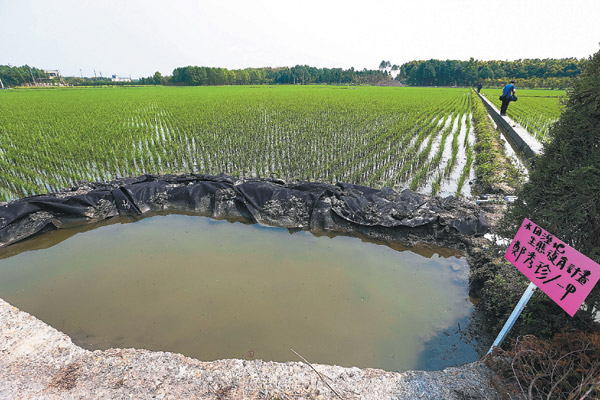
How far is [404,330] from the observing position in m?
2.79

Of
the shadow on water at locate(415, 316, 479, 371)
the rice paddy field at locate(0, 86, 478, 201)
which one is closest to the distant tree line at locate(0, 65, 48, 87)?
the rice paddy field at locate(0, 86, 478, 201)

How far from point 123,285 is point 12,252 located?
7.08ft

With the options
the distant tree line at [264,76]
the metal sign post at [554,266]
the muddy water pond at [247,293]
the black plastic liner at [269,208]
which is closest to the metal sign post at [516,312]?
the metal sign post at [554,266]

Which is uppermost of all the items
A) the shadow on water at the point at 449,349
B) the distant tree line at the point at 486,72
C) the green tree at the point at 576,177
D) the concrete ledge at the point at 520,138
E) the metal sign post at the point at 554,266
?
the distant tree line at the point at 486,72

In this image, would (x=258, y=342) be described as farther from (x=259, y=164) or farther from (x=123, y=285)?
(x=259, y=164)

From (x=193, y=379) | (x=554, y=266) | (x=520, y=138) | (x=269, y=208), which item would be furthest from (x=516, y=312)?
(x=520, y=138)

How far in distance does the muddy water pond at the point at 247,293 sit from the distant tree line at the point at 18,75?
260ft

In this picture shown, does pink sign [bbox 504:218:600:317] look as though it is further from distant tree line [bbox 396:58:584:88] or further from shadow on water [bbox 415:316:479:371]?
distant tree line [bbox 396:58:584:88]

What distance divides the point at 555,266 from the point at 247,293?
2.74m

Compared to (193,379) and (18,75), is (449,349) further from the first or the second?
(18,75)

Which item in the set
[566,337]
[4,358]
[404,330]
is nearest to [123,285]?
[4,358]

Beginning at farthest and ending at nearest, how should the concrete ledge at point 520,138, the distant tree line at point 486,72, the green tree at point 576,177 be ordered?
the distant tree line at point 486,72 → the concrete ledge at point 520,138 → the green tree at point 576,177

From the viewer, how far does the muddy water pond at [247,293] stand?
2.64 meters

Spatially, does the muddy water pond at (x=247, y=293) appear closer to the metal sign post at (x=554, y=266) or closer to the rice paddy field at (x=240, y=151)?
the metal sign post at (x=554, y=266)
